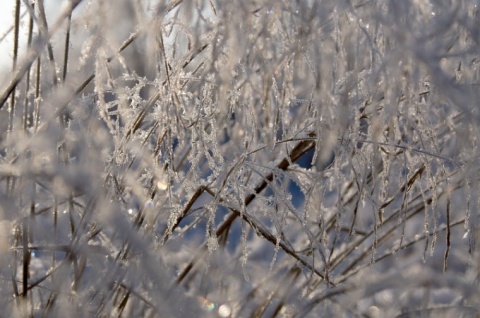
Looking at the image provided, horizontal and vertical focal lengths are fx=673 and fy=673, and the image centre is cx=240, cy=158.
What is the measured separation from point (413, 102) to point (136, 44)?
380 millimetres

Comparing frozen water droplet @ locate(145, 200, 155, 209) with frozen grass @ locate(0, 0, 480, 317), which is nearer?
frozen grass @ locate(0, 0, 480, 317)

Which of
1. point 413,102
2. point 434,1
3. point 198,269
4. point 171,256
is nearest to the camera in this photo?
point 434,1

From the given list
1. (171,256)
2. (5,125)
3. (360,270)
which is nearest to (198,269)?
(171,256)

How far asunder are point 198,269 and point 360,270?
0.31 meters

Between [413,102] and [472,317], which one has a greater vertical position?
[413,102]

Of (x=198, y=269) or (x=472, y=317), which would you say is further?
(x=198, y=269)

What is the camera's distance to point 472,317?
93 cm

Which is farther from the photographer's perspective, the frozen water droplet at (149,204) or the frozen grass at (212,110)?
the frozen water droplet at (149,204)

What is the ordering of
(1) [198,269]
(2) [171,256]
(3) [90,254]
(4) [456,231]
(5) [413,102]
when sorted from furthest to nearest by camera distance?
1. (4) [456,231]
2. (1) [198,269]
3. (2) [171,256]
4. (5) [413,102]
5. (3) [90,254]

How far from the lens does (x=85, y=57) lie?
2.50 ft

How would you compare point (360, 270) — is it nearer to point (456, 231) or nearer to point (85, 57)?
point (456, 231)

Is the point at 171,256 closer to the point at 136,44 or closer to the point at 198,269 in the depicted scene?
the point at 198,269

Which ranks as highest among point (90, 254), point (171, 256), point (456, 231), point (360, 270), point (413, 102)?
point (456, 231)

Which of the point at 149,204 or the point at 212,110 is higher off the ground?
the point at 212,110
